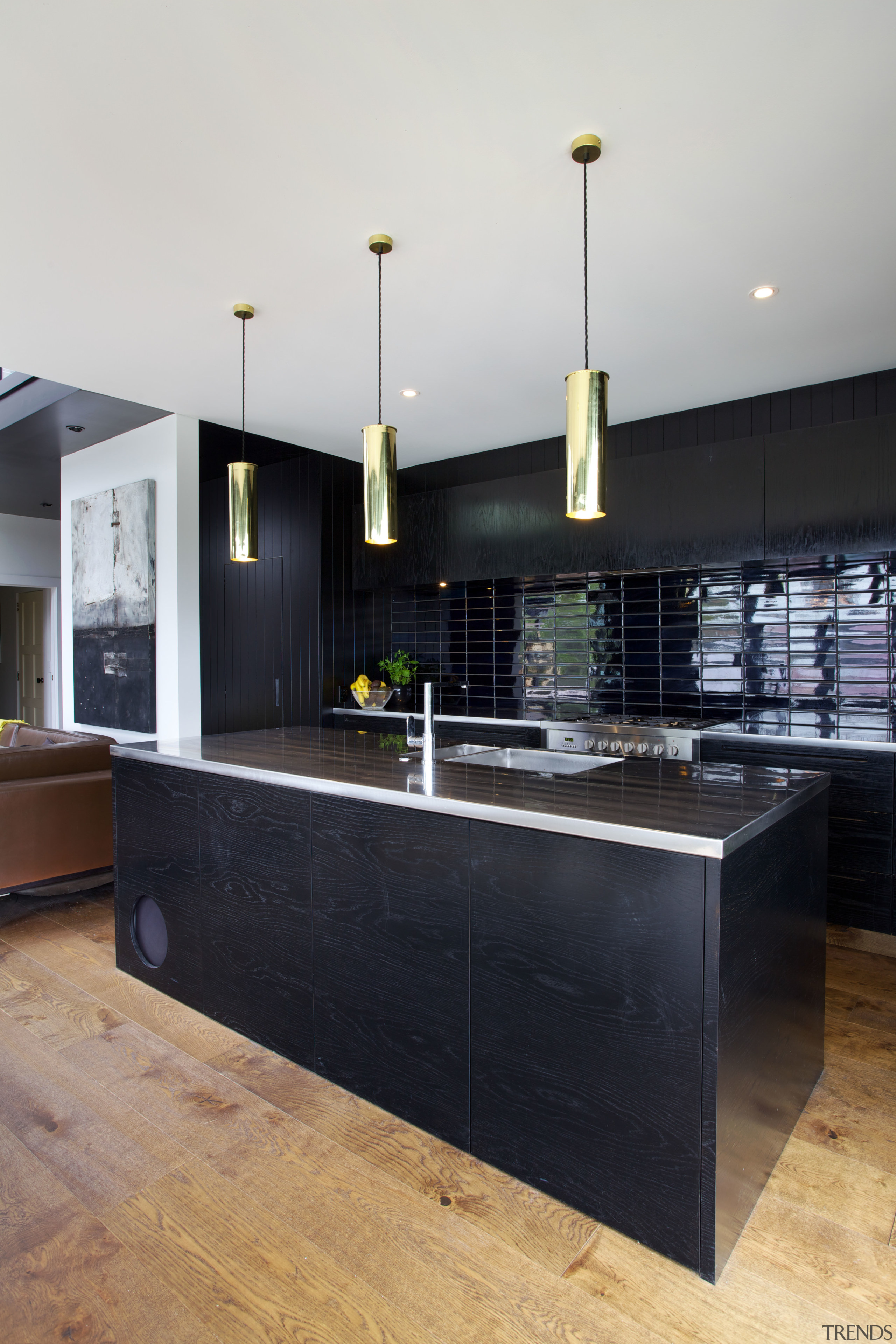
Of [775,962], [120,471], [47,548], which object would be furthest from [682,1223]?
[47,548]

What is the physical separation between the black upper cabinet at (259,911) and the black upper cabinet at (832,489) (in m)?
2.55

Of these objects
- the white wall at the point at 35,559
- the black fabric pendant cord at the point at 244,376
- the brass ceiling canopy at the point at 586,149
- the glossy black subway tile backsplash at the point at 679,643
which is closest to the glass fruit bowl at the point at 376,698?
the glossy black subway tile backsplash at the point at 679,643

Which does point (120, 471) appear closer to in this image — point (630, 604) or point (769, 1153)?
point (630, 604)

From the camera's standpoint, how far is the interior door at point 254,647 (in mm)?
4996

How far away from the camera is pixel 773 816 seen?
63.8 inches

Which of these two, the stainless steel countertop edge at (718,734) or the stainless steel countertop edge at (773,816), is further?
the stainless steel countertop edge at (718,734)

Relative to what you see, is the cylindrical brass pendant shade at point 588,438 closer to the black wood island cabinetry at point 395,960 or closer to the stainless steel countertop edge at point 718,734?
the black wood island cabinetry at point 395,960

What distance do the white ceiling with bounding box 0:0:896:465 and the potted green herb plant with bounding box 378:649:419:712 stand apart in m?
2.10

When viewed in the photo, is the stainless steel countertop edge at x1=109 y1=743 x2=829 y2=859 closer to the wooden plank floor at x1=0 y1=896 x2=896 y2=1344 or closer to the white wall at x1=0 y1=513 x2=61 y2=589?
the wooden plank floor at x1=0 y1=896 x2=896 y2=1344

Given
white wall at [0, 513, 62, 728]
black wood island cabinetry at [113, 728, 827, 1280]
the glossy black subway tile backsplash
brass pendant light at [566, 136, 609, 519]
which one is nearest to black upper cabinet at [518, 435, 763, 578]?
the glossy black subway tile backsplash

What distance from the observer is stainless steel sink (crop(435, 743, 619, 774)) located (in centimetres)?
252

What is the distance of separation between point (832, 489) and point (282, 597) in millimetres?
3332

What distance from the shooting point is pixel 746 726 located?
3.54 m

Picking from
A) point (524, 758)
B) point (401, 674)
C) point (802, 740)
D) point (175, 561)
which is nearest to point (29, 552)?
point (175, 561)
